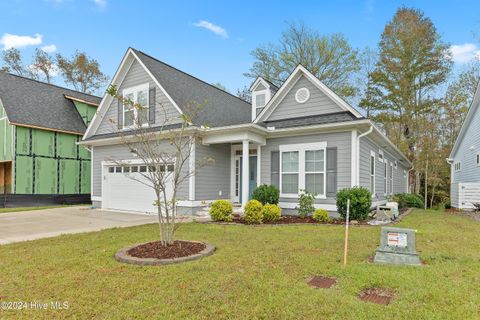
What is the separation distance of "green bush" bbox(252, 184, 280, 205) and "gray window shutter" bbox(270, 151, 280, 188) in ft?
1.77

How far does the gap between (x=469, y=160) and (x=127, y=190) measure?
58.3 feet

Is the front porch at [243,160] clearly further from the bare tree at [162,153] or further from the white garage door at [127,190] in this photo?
the white garage door at [127,190]

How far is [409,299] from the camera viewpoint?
11.0 ft

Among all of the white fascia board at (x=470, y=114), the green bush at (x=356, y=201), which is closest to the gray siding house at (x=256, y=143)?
the green bush at (x=356, y=201)

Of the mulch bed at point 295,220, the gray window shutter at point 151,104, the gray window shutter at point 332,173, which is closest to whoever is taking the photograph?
the mulch bed at point 295,220

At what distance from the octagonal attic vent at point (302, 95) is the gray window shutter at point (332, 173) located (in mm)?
2391

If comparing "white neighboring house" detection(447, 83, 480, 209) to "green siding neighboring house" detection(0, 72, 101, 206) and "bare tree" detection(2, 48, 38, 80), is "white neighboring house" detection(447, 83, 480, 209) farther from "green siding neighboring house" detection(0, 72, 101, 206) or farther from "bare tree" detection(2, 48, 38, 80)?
"bare tree" detection(2, 48, 38, 80)

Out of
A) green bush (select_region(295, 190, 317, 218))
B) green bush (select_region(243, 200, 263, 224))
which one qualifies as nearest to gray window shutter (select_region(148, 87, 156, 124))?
green bush (select_region(243, 200, 263, 224))

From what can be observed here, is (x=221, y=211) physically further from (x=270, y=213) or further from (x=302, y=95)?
(x=302, y=95)

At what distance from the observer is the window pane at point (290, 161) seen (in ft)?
35.1

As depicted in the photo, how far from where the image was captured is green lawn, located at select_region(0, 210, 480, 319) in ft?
10.2

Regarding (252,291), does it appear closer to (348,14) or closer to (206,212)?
(206,212)

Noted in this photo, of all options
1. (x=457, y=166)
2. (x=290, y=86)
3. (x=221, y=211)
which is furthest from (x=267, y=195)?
(x=457, y=166)

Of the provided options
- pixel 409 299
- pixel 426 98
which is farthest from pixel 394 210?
pixel 426 98
